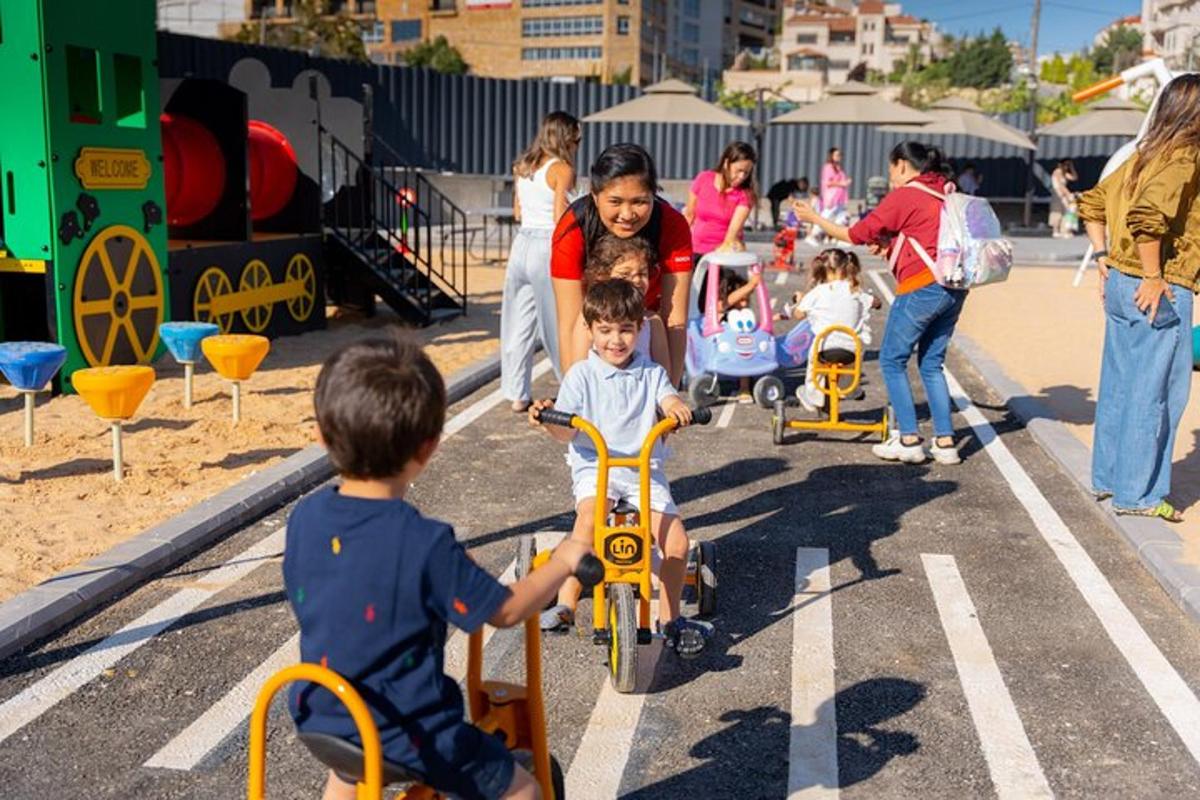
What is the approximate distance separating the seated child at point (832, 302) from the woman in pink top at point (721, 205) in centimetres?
85

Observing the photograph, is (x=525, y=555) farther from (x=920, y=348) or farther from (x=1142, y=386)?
(x=920, y=348)

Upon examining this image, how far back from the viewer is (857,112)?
25438mm

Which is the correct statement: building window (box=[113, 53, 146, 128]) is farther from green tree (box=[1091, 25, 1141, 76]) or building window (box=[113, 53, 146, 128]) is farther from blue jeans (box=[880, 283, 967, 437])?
green tree (box=[1091, 25, 1141, 76])

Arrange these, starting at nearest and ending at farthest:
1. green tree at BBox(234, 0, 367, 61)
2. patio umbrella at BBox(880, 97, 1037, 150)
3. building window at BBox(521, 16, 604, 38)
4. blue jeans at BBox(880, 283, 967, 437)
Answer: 1. blue jeans at BBox(880, 283, 967, 437)
2. patio umbrella at BBox(880, 97, 1037, 150)
3. green tree at BBox(234, 0, 367, 61)
4. building window at BBox(521, 16, 604, 38)

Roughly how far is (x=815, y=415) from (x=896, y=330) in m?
Result: 1.74

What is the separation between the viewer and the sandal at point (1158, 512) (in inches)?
246

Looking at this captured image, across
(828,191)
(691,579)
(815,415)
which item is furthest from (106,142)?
(828,191)

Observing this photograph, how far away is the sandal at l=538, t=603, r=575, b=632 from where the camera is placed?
15.7 feet

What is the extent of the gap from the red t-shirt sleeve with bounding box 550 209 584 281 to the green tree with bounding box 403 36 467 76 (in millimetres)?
100070

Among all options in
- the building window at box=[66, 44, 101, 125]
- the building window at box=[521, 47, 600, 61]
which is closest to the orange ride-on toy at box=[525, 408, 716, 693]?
the building window at box=[66, 44, 101, 125]

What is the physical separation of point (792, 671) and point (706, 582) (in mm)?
573

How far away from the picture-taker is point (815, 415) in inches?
366

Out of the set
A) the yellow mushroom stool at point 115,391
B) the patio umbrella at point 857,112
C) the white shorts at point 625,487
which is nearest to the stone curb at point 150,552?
the yellow mushroom stool at point 115,391

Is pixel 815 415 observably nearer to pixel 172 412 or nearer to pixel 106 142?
pixel 172 412
